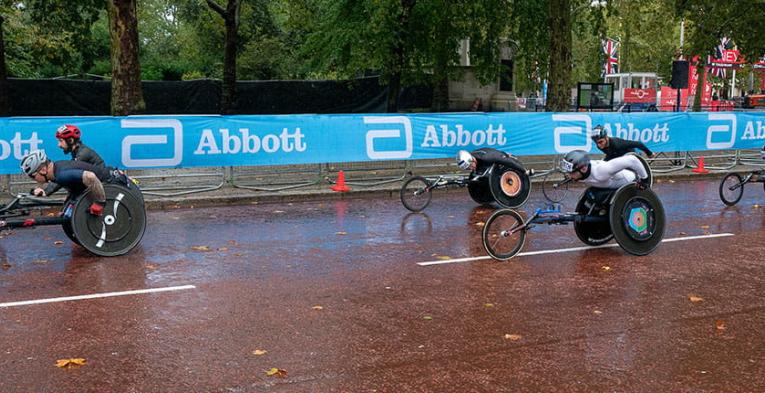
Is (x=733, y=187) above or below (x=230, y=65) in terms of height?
below

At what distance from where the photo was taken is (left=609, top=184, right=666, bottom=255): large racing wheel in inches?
377

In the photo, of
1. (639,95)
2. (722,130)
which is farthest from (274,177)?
(639,95)

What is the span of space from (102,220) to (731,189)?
10.9 metres

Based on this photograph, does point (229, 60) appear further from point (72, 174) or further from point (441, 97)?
point (72, 174)

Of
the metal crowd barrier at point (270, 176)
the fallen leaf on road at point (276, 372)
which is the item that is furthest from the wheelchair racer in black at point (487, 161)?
the fallen leaf on road at point (276, 372)

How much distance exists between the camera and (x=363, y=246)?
10320 millimetres

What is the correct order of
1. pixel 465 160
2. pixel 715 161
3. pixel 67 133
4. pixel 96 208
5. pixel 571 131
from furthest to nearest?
pixel 715 161 < pixel 571 131 < pixel 465 160 < pixel 67 133 < pixel 96 208

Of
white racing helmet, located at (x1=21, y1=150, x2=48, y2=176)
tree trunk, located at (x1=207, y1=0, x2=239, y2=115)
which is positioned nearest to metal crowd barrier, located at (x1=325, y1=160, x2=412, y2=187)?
white racing helmet, located at (x1=21, y1=150, x2=48, y2=176)

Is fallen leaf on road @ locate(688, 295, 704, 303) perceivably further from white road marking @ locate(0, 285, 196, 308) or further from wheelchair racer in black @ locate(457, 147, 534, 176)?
wheelchair racer in black @ locate(457, 147, 534, 176)

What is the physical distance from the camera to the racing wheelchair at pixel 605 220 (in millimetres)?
9359

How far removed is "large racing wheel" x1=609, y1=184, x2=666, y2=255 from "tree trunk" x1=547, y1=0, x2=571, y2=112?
14730 mm

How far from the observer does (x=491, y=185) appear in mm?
13500

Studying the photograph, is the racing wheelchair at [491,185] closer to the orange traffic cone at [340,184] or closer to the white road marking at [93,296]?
the orange traffic cone at [340,184]

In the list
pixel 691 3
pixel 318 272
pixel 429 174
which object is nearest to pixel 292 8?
pixel 429 174
